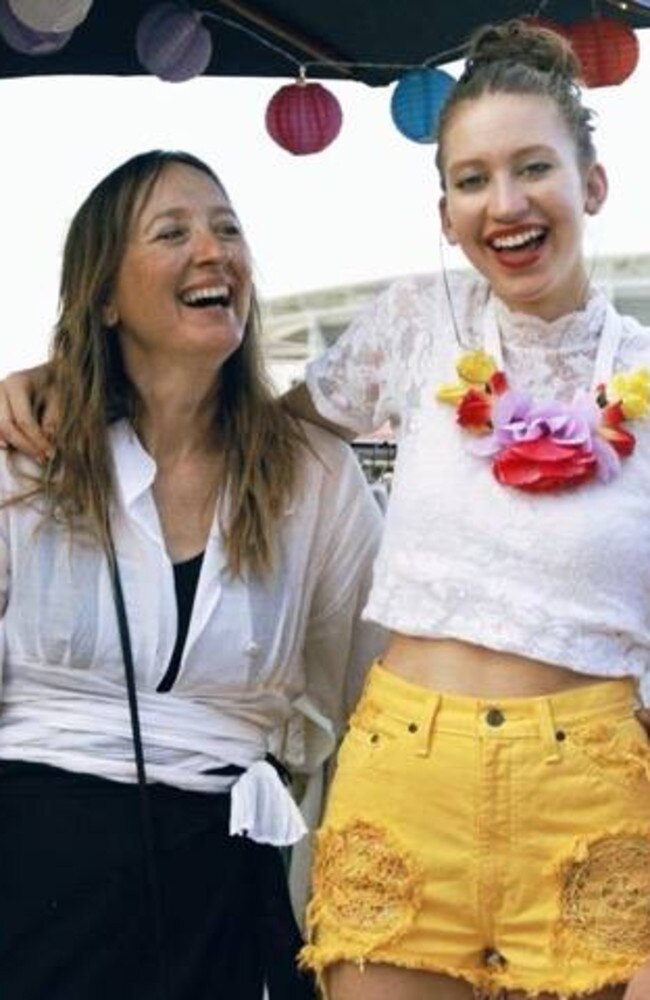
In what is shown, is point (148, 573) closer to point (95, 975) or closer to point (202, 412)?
point (202, 412)

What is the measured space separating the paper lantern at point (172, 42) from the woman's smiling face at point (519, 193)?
5.32 feet

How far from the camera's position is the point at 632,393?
178cm

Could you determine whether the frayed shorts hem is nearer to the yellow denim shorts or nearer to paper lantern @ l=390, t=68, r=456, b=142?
the yellow denim shorts

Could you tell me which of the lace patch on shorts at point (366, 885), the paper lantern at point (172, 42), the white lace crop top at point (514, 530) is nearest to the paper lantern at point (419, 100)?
the paper lantern at point (172, 42)

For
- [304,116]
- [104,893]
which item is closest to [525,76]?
[104,893]

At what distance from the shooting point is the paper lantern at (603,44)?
3508mm

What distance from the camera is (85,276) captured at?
217 centimetres

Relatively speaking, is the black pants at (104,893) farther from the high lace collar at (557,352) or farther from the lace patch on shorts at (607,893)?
the high lace collar at (557,352)

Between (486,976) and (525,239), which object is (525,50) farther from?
(486,976)

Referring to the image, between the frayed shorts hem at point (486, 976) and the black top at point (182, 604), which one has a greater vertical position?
the black top at point (182, 604)

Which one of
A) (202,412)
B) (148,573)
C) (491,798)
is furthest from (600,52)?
(491,798)

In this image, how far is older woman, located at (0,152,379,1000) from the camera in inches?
77.4

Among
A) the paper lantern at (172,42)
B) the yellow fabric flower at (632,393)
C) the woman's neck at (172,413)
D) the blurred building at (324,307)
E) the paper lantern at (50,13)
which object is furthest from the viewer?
the paper lantern at (172,42)

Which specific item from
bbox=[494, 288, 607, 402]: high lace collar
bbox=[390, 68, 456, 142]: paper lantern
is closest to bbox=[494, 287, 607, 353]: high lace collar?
bbox=[494, 288, 607, 402]: high lace collar
